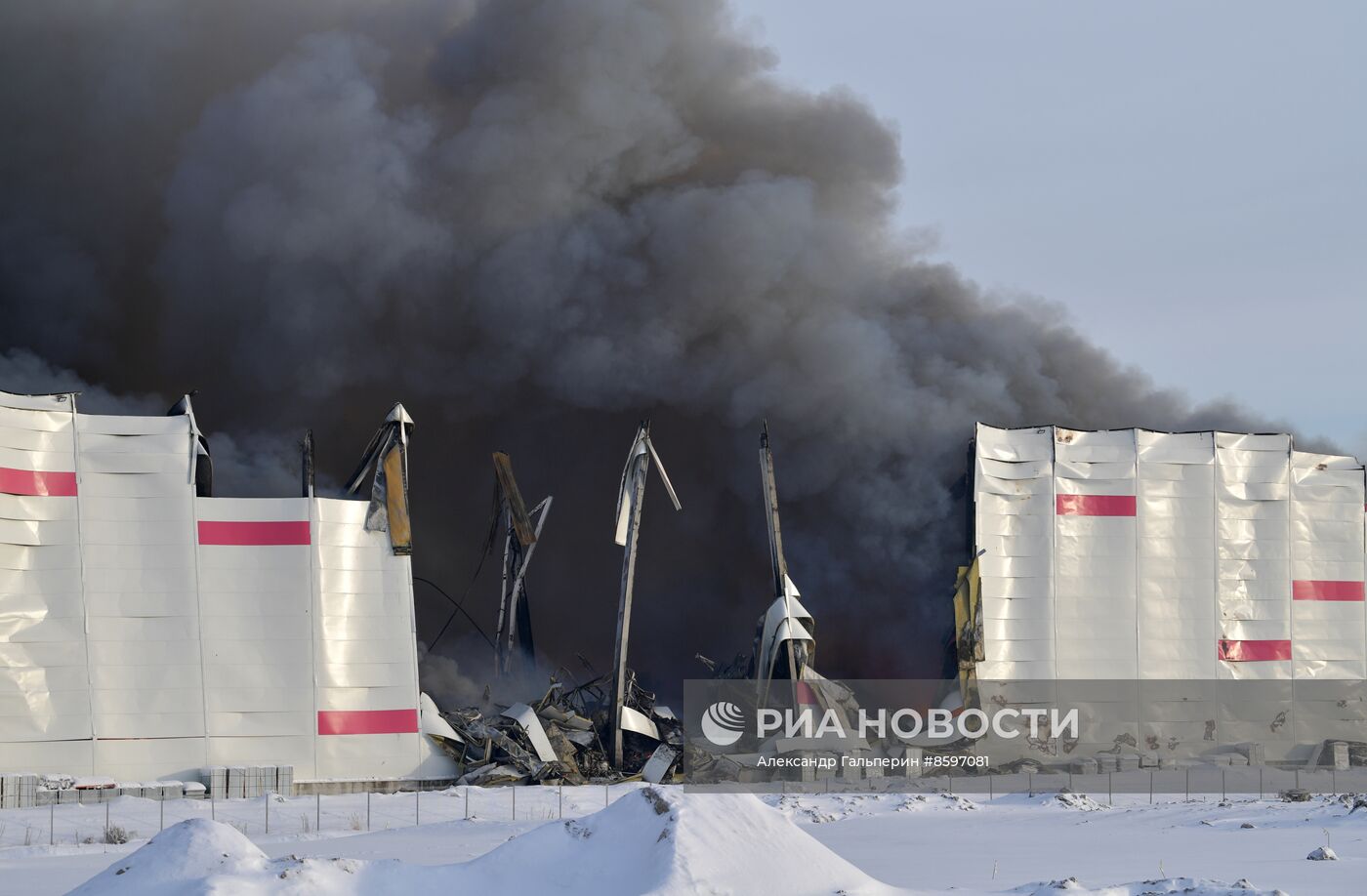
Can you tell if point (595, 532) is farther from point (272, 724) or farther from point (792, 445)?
point (272, 724)

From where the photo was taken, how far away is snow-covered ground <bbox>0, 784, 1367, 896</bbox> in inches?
673

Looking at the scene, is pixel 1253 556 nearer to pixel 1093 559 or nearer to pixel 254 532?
pixel 1093 559

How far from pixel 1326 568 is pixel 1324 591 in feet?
2.24

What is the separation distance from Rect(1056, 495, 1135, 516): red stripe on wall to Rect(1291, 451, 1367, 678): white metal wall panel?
19.4ft

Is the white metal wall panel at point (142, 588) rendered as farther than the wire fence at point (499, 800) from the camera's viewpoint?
Yes

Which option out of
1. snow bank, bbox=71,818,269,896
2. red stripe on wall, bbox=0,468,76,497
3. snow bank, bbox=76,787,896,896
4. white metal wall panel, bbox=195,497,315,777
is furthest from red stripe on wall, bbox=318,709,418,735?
snow bank, bbox=71,818,269,896

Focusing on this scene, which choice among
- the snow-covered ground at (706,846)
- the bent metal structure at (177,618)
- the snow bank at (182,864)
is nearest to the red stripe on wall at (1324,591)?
the snow-covered ground at (706,846)

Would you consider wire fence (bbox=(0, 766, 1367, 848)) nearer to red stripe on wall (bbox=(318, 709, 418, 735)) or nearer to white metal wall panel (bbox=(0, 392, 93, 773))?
red stripe on wall (bbox=(318, 709, 418, 735))

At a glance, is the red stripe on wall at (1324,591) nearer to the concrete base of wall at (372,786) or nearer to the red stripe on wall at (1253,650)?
the red stripe on wall at (1253,650)

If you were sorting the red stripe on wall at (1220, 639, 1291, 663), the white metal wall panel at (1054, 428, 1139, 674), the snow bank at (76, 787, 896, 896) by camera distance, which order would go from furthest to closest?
the red stripe on wall at (1220, 639, 1291, 663), the white metal wall panel at (1054, 428, 1139, 674), the snow bank at (76, 787, 896, 896)

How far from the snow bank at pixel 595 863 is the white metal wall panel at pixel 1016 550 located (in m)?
28.1

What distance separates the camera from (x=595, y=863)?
58.9 feet

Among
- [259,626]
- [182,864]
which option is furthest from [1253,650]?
[182,864]

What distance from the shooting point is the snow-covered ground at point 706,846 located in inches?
673
